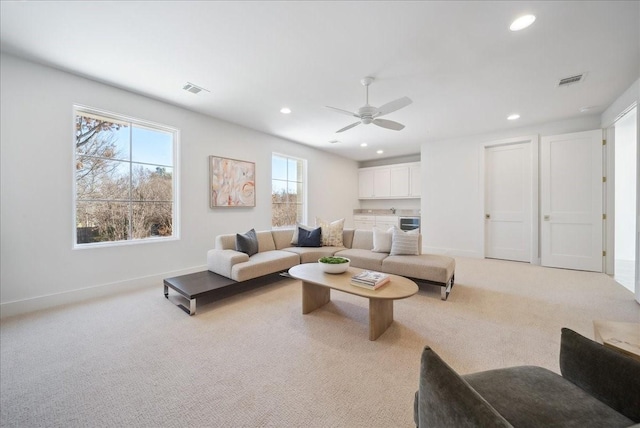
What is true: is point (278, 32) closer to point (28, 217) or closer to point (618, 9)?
point (618, 9)

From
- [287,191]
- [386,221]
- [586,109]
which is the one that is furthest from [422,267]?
[386,221]

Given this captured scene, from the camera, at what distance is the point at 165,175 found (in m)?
3.94

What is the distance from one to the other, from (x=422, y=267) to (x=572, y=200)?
3.62m

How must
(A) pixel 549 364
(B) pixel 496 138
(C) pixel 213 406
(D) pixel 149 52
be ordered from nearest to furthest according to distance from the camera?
(C) pixel 213 406
(A) pixel 549 364
(D) pixel 149 52
(B) pixel 496 138

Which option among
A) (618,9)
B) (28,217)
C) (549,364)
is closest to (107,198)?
(28,217)

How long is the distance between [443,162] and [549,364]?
4873mm

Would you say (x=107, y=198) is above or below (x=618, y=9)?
A: below

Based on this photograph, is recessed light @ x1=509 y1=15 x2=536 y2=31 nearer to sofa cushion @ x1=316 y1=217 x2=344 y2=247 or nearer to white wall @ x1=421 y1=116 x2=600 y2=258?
sofa cushion @ x1=316 y1=217 x2=344 y2=247

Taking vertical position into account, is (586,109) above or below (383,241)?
above

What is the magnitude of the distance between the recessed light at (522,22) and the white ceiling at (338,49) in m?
0.05

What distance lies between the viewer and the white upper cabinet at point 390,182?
7.07 meters

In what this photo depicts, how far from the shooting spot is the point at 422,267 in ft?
10.5

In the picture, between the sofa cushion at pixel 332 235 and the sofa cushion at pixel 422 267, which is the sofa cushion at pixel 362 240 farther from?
the sofa cushion at pixel 422 267

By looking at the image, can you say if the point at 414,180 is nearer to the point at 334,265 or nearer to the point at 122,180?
the point at 334,265
